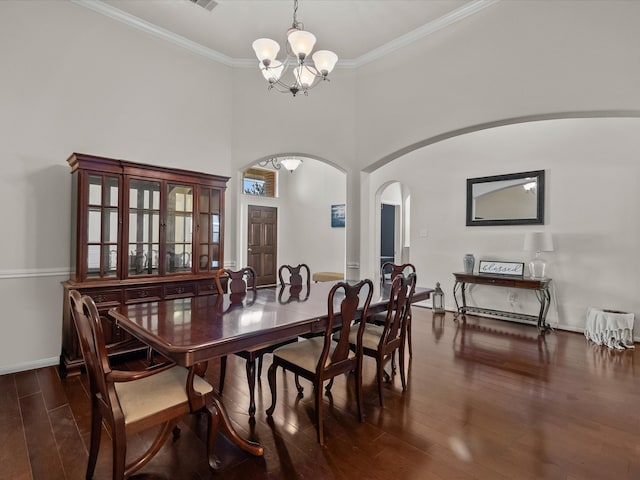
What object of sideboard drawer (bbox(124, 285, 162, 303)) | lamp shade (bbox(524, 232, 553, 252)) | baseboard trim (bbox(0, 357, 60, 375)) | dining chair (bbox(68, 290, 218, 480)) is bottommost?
baseboard trim (bbox(0, 357, 60, 375))

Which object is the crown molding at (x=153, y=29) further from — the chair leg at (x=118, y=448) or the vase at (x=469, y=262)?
the vase at (x=469, y=262)

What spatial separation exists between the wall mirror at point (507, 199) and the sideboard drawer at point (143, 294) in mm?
4659

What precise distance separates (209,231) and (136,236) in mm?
779

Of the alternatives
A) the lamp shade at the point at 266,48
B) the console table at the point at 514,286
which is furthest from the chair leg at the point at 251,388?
the console table at the point at 514,286

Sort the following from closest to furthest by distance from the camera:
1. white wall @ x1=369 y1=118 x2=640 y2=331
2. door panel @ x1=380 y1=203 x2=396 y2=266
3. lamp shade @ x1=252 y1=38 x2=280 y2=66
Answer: lamp shade @ x1=252 y1=38 x2=280 y2=66, white wall @ x1=369 y1=118 x2=640 y2=331, door panel @ x1=380 y1=203 x2=396 y2=266

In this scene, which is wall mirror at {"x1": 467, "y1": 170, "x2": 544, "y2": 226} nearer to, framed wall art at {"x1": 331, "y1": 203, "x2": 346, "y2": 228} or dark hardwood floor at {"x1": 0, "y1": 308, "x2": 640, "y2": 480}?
dark hardwood floor at {"x1": 0, "y1": 308, "x2": 640, "y2": 480}

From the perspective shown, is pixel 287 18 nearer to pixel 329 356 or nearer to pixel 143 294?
pixel 143 294

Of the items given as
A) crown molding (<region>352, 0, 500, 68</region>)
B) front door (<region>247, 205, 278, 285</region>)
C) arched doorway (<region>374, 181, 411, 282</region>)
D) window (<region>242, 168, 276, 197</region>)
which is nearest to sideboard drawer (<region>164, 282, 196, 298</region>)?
crown molding (<region>352, 0, 500, 68</region>)

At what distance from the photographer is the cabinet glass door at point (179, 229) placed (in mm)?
3648

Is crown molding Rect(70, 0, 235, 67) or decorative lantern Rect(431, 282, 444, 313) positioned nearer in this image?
crown molding Rect(70, 0, 235, 67)

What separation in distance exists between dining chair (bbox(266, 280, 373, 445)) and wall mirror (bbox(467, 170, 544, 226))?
3.81 m

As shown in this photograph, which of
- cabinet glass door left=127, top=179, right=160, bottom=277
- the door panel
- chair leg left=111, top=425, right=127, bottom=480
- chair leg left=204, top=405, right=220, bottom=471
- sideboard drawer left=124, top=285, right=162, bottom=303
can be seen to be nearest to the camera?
chair leg left=111, top=425, right=127, bottom=480

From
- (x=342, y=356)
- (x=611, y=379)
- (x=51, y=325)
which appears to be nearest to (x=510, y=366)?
(x=611, y=379)

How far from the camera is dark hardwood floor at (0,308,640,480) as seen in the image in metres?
1.83
